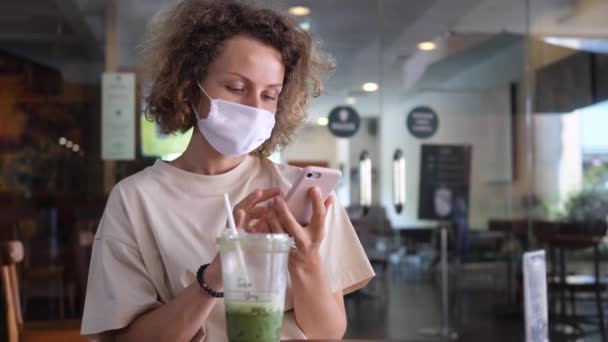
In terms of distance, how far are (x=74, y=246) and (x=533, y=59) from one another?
4210 millimetres

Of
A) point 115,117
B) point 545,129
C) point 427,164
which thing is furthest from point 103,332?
point 545,129

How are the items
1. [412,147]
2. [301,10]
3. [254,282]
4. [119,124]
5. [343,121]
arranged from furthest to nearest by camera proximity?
[412,147] < [301,10] < [343,121] < [119,124] < [254,282]

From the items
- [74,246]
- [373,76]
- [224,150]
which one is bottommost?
[74,246]

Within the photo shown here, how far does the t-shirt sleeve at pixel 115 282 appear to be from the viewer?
1245mm

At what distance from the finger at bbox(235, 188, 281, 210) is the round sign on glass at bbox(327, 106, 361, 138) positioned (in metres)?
4.79

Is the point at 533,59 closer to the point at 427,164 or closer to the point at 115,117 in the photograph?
the point at 427,164

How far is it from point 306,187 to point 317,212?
0.15 feet

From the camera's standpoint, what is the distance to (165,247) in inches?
50.9

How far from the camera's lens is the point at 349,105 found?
5867 millimetres

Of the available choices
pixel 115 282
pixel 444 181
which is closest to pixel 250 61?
pixel 115 282

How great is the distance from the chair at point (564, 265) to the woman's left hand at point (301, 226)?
5421 millimetres

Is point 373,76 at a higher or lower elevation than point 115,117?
higher

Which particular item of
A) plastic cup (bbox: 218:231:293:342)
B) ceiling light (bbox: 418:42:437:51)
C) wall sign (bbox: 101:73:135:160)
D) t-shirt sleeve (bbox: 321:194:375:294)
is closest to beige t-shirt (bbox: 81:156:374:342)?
t-shirt sleeve (bbox: 321:194:375:294)

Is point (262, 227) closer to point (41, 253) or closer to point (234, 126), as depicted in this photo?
point (234, 126)
